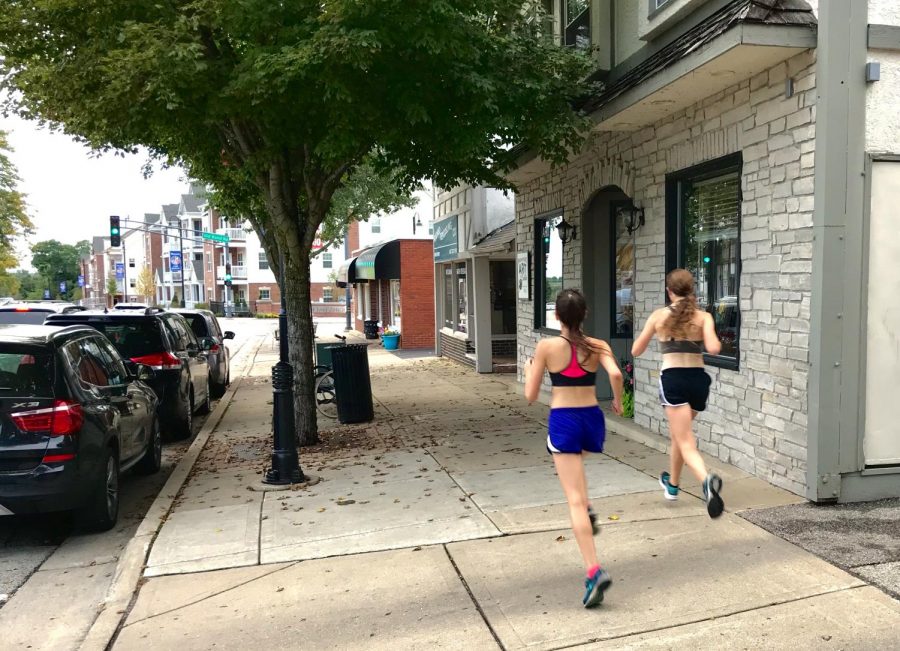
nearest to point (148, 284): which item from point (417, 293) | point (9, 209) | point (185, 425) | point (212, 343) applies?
point (9, 209)

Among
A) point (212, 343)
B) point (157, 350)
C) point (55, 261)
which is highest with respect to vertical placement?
point (55, 261)

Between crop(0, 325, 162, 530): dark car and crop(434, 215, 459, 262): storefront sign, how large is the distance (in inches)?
466

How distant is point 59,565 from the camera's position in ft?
17.0

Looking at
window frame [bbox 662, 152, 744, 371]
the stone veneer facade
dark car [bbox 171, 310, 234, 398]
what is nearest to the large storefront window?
dark car [bbox 171, 310, 234, 398]

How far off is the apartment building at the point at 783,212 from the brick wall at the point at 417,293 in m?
14.7

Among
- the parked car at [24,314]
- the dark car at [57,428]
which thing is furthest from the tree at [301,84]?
the parked car at [24,314]

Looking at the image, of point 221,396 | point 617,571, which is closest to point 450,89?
point 617,571

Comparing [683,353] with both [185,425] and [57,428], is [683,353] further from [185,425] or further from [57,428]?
[185,425]

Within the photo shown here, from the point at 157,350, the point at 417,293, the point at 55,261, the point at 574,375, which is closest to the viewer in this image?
the point at 574,375

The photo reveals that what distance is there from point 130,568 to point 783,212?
5.45m

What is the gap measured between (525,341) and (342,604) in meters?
8.65

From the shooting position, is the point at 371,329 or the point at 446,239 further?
the point at 371,329

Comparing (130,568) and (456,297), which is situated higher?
(456,297)

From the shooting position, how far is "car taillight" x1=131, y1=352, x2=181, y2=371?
9266mm
